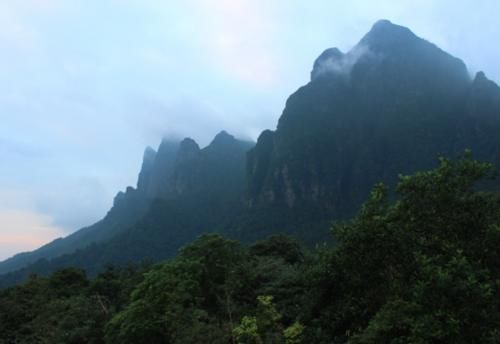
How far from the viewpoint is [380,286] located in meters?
8.87

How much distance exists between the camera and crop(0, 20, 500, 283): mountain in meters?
88.1

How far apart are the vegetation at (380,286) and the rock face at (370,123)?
241ft

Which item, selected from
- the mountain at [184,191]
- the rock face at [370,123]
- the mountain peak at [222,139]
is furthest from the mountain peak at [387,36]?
the mountain peak at [222,139]

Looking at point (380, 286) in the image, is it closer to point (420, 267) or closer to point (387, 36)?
point (420, 267)

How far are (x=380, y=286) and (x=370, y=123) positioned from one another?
96.2m

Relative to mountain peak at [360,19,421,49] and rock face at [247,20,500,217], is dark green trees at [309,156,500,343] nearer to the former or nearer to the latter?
rock face at [247,20,500,217]

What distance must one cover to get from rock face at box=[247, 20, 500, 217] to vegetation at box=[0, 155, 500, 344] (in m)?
73.4

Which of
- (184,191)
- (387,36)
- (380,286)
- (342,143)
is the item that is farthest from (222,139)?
(380,286)

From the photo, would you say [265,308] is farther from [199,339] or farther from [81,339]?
[81,339]

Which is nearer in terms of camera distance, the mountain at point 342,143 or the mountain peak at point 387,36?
the mountain at point 342,143

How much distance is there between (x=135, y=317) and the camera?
1498cm

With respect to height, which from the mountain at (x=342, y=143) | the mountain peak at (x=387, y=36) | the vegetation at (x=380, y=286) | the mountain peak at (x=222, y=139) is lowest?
the vegetation at (x=380, y=286)

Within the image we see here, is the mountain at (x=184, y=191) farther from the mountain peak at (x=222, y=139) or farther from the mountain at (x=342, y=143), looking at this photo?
the mountain at (x=342, y=143)

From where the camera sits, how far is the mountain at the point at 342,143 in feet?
289
